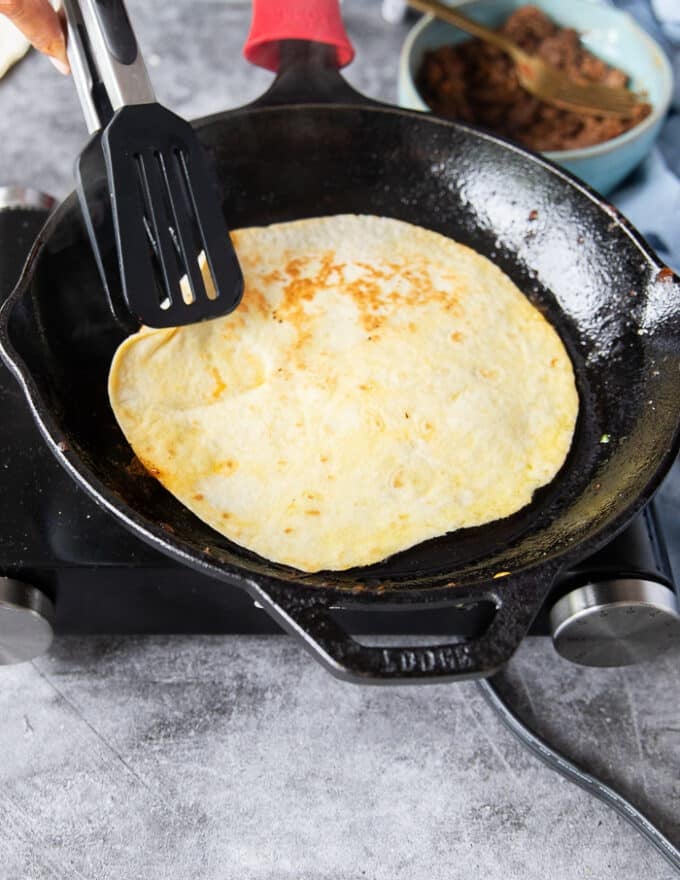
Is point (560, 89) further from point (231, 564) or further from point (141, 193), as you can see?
point (231, 564)

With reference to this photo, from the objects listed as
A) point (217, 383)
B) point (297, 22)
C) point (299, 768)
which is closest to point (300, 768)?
point (299, 768)

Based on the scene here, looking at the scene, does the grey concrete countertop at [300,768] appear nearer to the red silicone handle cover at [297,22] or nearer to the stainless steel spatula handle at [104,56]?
the stainless steel spatula handle at [104,56]

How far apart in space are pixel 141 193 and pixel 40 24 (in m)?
0.30

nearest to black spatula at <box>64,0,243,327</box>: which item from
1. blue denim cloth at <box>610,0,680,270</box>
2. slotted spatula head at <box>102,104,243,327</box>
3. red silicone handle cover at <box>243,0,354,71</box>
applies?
slotted spatula head at <box>102,104,243,327</box>

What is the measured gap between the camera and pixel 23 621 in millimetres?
1138

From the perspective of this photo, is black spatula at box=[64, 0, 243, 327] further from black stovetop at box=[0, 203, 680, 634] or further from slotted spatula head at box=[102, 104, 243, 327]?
black stovetop at box=[0, 203, 680, 634]

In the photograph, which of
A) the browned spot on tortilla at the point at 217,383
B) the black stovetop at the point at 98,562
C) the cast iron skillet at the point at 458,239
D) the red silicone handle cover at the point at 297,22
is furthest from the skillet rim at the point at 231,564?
the red silicone handle cover at the point at 297,22

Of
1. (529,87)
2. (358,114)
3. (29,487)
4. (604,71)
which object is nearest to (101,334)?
(29,487)

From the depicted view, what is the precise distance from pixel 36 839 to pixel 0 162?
4.56ft

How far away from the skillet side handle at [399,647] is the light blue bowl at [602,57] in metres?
0.99

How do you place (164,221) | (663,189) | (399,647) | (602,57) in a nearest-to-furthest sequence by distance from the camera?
(399,647)
(164,221)
(663,189)
(602,57)

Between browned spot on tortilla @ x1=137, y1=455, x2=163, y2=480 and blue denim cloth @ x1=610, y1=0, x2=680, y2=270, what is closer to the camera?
browned spot on tortilla @ x1=137, y1=455, x2=163, y2=480

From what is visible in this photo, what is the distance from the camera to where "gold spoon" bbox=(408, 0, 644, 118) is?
180 cm

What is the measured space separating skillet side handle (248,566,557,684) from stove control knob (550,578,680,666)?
0.65 ft
